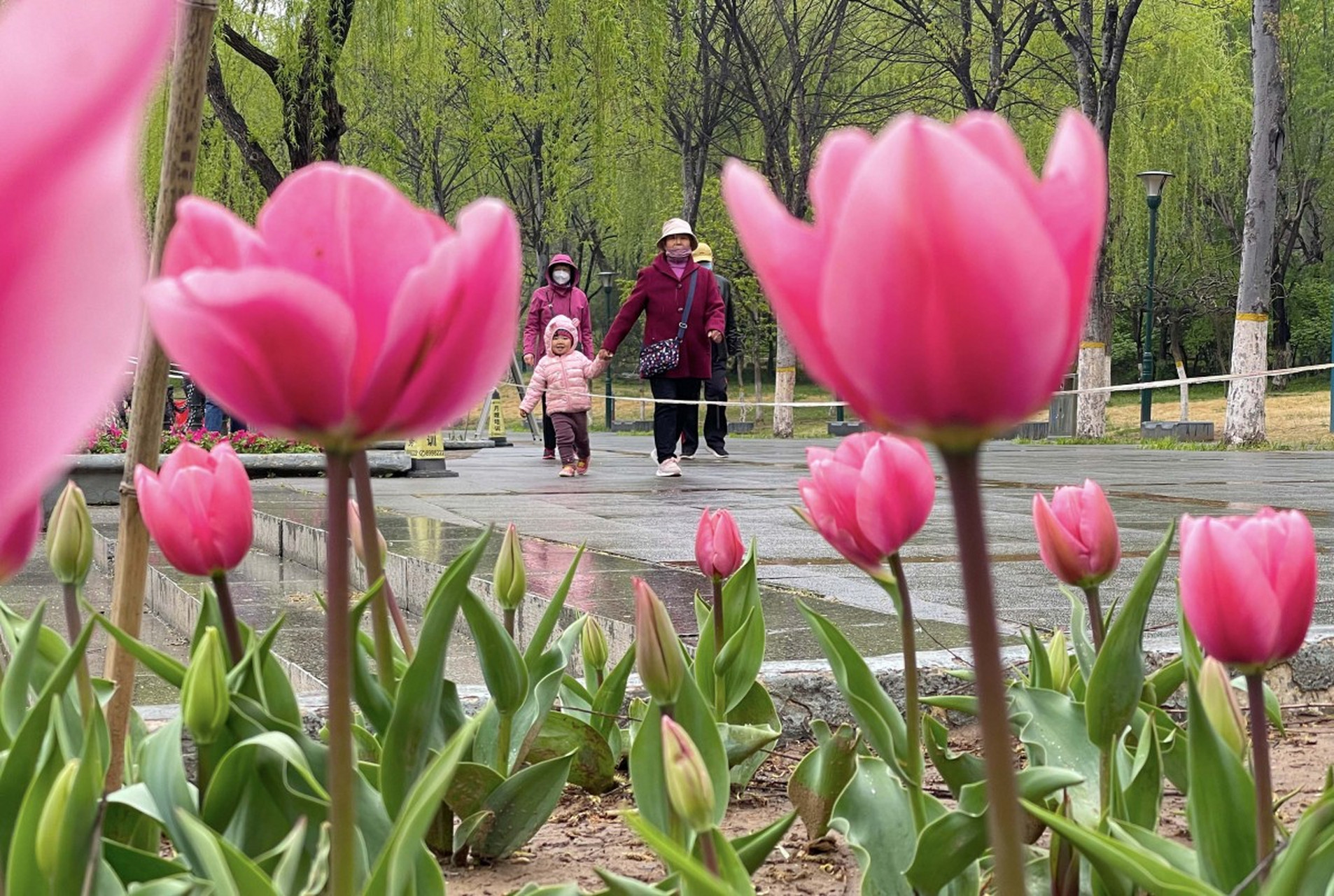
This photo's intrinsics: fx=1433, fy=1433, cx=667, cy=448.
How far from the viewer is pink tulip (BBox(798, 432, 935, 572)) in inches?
43.6

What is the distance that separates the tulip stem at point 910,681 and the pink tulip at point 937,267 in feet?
2.06

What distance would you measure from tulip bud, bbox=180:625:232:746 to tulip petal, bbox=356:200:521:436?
2.15 feet

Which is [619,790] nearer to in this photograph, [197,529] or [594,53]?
[197,529]

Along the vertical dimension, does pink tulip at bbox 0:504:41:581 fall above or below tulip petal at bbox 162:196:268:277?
below

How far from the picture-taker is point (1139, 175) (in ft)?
69.8

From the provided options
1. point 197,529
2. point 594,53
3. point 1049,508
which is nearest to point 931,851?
point 1049,508

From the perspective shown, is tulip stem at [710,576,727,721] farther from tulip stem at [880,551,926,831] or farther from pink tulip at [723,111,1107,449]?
pink tulip at [723,111,1107,449]

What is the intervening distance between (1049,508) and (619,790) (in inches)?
37.0

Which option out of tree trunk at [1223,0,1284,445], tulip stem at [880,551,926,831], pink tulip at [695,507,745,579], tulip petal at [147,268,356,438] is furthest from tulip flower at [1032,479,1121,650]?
tree trunk at [1223,0,1284,445]

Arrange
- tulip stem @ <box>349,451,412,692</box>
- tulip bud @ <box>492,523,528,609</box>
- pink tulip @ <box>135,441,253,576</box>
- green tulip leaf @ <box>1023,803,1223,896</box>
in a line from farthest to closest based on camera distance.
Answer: tulip bud @ <box>492,523,528,609</box>, pink tulip @ <box>135,441,253,576</box>, tulip stem @ <box>349,451,412,692</box>, green tulip leaf @ <box>1023,803,1223,896</box>

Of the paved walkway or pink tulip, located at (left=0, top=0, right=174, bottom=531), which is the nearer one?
pink tulip, located at (left=0, top=0, right=174, bottom=531)

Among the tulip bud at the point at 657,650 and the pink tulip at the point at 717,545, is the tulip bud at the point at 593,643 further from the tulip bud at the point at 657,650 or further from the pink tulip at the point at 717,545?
the tulip bud at the point at 657,650

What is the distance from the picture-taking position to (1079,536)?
1.39m

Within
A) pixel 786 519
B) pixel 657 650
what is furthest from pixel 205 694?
pixel 786 519
